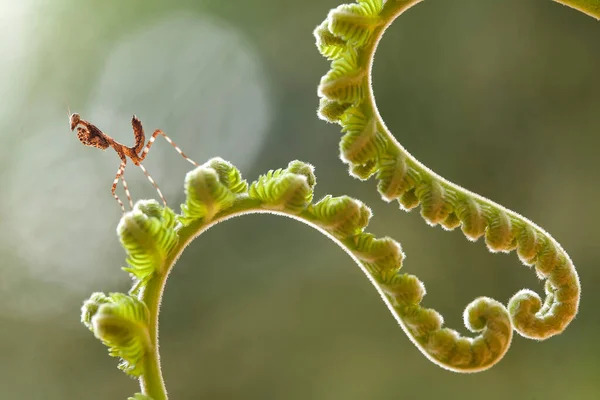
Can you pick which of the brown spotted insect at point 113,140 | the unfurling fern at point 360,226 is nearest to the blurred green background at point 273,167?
the brown spotted insect at point 113,140

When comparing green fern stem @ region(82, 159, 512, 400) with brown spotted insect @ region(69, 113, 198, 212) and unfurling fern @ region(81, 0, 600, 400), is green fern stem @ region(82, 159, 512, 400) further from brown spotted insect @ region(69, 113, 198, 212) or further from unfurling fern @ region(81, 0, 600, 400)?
brown spotted insect @ region(69, 113, 198, 212)

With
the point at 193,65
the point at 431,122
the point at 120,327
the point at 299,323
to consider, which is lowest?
the point at 120,327

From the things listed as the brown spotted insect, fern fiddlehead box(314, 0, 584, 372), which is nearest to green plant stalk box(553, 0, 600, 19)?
fern fiddlehead box(314, 0, 584, 372)

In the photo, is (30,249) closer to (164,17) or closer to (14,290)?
(14,290)

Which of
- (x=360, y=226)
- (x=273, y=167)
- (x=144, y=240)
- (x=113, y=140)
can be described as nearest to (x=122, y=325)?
(x=144, y=240)

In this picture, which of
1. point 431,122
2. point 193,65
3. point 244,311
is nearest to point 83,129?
point 193,65

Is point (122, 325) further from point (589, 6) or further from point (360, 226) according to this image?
point (589, 6)
